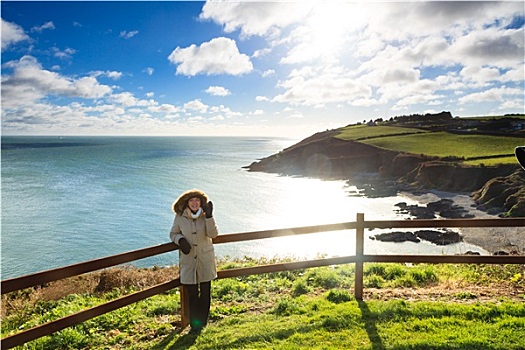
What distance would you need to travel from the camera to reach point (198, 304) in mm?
5352

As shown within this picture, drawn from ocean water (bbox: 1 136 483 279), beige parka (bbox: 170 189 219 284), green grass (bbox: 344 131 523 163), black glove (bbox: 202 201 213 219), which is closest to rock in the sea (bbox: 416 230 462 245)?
ocean water (bbox: 1 136 483 279)

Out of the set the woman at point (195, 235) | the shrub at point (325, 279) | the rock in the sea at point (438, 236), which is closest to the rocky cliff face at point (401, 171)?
the rock in the sea at point (438, 236)

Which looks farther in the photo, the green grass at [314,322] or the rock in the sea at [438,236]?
the rock in the sea at [438,236]

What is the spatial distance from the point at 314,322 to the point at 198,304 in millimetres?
1693

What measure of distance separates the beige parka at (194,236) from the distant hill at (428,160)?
3893cm

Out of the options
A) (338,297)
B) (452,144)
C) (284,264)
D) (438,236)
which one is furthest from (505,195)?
(284,264)

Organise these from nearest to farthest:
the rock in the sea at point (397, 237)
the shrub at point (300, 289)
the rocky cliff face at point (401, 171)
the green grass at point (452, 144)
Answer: the shrub at point (300, 289), the rock in the sea at point (397, 237), the rocky cliff face at point (401, 171), the green grass at point (452, 144)

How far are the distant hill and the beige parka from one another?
1533 inches

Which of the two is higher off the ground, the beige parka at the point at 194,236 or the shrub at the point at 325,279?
the beige parka at the point at 194,236

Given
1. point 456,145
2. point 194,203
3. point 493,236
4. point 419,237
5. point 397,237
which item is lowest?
point 419,237

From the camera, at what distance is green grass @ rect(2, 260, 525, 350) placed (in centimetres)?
465

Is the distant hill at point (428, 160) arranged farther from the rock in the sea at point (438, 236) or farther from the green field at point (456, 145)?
the rock in the sea at point (438, 236)

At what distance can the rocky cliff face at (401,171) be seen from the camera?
41125 mm

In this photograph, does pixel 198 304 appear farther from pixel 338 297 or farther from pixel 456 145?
pixel 456 145
